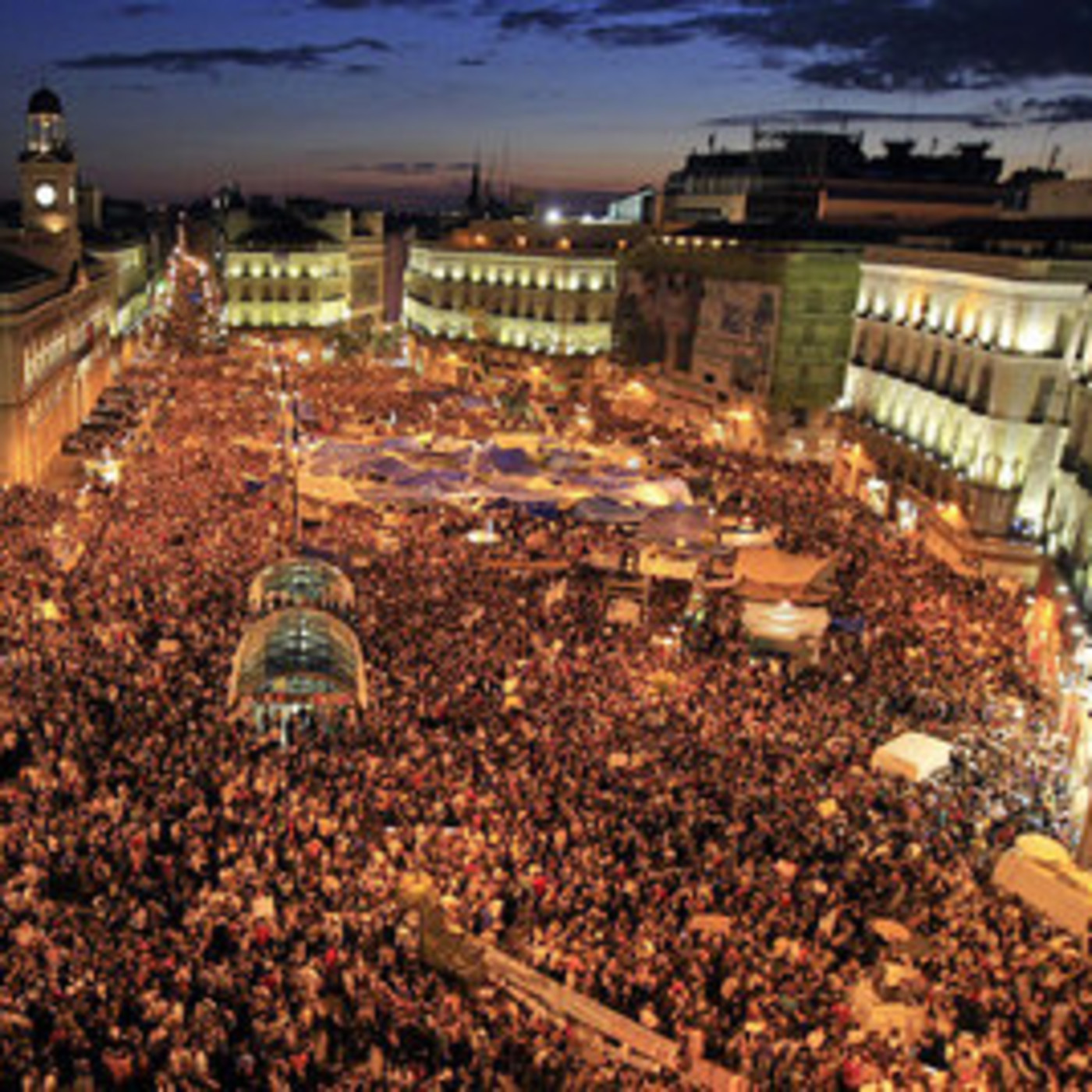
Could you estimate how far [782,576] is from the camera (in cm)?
2752

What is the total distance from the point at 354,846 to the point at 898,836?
8.40 m

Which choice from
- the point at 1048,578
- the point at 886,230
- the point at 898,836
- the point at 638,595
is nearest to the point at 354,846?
the point at 898,836

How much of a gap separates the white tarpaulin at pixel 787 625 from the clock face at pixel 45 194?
48.4 metres

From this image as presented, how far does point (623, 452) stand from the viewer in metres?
44.4

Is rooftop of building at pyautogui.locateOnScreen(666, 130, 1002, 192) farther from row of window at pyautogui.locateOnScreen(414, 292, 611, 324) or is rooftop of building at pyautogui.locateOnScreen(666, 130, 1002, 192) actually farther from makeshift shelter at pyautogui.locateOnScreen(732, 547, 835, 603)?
makeshift shelter at pyautogui.locateOnScreen(732, 547, 835, 603)

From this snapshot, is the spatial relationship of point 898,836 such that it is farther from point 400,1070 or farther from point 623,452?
point 623,452

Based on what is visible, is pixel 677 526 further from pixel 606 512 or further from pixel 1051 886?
pixel 1051 886

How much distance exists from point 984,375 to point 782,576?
1341 centimetres

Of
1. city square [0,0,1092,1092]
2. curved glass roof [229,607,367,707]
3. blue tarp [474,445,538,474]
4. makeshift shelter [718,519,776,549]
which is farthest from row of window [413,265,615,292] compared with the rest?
curved glass roof [229,607,367,707]

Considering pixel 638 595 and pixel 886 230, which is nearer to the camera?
pixel 638 595

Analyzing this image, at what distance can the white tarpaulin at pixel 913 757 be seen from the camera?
19.5 meters

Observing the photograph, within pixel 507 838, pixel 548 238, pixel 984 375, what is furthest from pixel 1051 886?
pixel 548 238

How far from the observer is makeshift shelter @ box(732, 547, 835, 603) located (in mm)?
26984

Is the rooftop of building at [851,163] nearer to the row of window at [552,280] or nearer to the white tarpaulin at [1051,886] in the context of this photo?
the row of window at [552,280]
